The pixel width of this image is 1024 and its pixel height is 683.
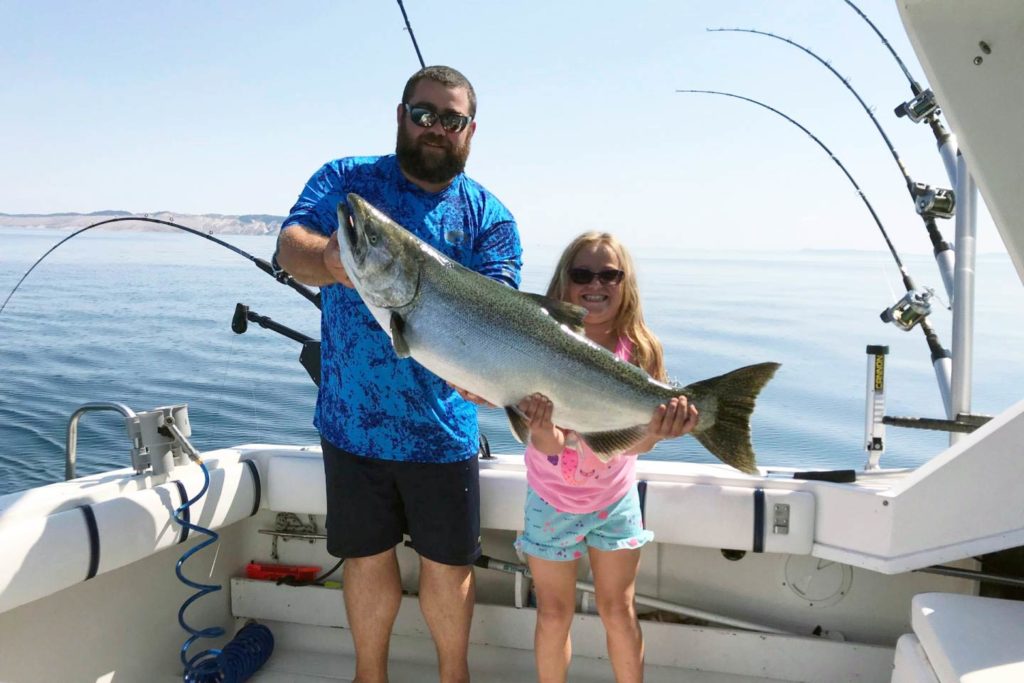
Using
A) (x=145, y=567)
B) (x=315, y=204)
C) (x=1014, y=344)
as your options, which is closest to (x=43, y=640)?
(x=145, y=567)

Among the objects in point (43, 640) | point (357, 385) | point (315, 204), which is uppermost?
point (315, 204)

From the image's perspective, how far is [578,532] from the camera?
2.95 m

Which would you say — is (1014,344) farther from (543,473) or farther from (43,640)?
(43,640)

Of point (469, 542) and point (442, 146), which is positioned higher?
point (442, 146)

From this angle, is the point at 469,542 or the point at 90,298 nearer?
the point at 469,542

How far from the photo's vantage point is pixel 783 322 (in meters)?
18.7

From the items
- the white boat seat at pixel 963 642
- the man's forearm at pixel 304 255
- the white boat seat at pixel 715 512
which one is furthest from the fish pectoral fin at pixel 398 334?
the white boat seat at pixel 963 642

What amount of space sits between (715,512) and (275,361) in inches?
430

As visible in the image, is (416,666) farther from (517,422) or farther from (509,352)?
(509,352)

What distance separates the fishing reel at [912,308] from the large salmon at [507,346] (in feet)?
6.16

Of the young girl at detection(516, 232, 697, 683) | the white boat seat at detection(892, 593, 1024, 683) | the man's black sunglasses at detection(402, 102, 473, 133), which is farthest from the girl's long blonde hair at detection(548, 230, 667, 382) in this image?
the white boat seat at detection(892, 593, 1024, 683)

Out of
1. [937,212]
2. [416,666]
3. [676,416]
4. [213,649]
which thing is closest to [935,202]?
[937,212]

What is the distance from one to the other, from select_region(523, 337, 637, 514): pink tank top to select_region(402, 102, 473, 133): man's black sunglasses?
107 cm

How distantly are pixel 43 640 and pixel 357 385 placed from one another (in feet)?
5.23
